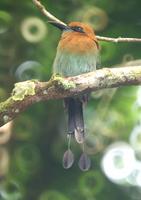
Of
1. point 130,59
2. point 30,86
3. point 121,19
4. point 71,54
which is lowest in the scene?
point 30,86

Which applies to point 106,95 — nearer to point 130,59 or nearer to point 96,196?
point 130,59

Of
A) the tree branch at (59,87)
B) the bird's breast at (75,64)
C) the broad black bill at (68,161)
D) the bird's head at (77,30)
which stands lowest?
the broad black bill at (68,161)

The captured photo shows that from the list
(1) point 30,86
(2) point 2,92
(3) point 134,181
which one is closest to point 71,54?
(1) point 30,86

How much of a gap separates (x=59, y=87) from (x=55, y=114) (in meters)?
1.93

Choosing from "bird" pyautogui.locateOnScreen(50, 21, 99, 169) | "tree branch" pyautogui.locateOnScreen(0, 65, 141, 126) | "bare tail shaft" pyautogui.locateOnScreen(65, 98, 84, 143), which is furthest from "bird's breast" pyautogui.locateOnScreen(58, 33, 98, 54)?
"tree branch" pyautogui.locateOnScreen(0, 65, 141, 126)

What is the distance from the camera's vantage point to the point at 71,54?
4.99m

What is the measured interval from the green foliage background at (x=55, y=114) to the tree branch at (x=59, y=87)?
1.42 meters

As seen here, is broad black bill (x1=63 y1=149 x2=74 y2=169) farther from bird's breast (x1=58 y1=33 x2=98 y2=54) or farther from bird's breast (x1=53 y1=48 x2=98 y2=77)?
bird's breast (x1=58 y1=33 x2=98 y2=54)

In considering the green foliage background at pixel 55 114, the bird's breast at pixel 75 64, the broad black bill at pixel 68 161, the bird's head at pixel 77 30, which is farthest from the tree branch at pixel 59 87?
the green foliage background at pixel 55 114

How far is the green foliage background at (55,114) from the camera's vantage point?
5.95m

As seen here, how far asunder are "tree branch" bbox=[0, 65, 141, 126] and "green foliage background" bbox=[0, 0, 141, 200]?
1.42m

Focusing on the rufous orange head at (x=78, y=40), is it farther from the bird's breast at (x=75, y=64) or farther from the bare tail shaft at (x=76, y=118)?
the bare tail shaft at (x=76, y=118)

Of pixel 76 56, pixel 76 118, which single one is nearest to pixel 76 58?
pixel 76 56

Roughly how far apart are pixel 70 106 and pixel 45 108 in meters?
1.30
